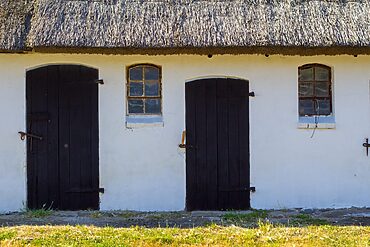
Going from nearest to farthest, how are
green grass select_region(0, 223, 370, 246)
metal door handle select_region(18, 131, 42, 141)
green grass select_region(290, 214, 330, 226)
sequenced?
green grass select_region(0, 223, 370, 246)
green grass select_region(290, 214, 330, 226)
metal door handle select_region(18, 131, 42, 141)

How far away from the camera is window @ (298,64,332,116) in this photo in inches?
367

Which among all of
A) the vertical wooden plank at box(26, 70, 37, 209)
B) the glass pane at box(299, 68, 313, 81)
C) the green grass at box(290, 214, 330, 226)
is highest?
the glass pane at box(299, 68, 313, 81)

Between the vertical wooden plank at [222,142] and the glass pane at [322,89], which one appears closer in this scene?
the vertical wooden plank at [222,142]

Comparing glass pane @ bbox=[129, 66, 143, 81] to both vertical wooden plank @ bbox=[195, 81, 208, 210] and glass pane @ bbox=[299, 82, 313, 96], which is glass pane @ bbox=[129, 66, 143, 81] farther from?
glass pane @ bbox=[299, 82, 313, 96]

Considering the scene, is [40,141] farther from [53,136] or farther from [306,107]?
[306,107]

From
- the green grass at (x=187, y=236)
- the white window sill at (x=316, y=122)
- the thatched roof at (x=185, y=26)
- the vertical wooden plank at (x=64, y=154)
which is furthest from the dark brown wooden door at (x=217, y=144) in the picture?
the vertical wooden plank at (x=64, y=154)

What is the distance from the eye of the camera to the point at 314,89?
9.34 meters

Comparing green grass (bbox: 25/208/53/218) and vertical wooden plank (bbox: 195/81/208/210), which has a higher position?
vertical wooden plank (bbox: 195/81/208/210)

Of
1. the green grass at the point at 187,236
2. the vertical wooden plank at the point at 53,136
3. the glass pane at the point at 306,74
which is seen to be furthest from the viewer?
the glass pane at the point at 306,74

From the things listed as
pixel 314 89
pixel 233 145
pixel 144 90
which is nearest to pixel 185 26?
pixel 144 90

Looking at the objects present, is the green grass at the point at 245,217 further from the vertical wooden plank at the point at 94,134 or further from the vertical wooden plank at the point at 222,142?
the vertical wooden plank at the point at 94,134

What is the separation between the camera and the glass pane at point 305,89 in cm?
932

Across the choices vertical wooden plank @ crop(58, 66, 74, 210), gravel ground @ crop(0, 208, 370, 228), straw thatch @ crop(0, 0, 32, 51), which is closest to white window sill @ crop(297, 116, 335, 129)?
gravel ground @ crop(0, 208, 370, 228)

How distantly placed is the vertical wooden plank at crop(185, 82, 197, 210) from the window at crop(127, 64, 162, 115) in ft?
1.56
